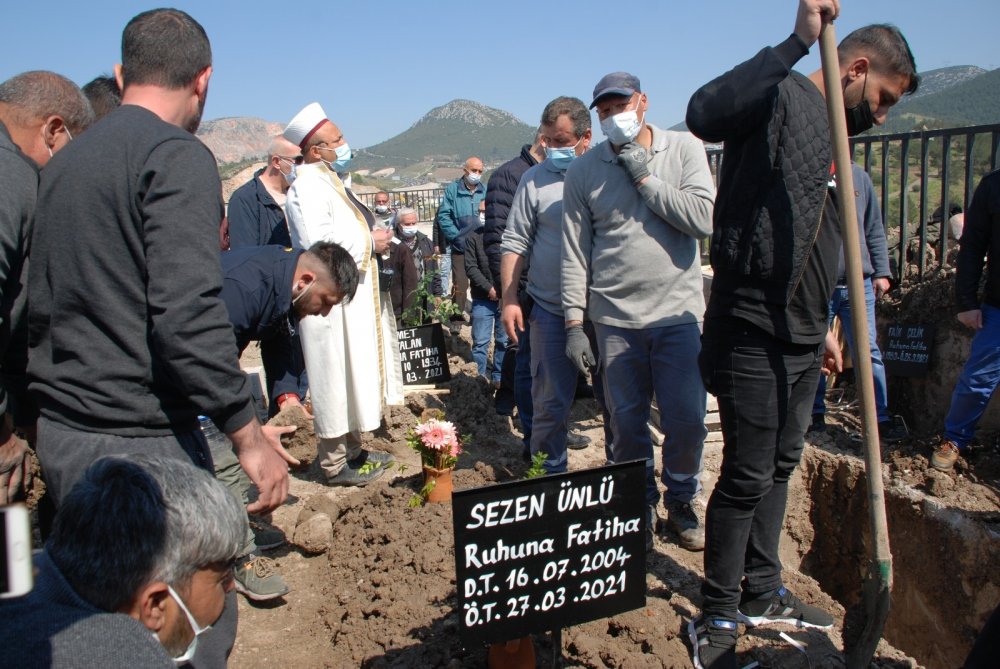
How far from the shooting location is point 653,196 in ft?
11.2

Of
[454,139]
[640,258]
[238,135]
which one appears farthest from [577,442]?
[238,135]

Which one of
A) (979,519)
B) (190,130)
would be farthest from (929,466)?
(190,130)

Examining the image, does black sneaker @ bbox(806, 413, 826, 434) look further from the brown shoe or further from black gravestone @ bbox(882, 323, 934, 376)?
black gravestone @ bbox(882, 323, 934, 376)

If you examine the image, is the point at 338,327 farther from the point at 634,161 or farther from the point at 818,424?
the point at 818,424

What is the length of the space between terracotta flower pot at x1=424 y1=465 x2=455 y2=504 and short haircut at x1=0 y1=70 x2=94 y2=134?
239 cm

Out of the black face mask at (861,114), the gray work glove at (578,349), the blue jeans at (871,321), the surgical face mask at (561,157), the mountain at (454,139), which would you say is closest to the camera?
the black face mask at (861,114)

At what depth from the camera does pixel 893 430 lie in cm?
588

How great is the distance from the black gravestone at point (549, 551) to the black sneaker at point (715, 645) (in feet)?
0.95

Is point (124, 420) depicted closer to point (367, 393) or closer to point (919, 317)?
point (367, 393)

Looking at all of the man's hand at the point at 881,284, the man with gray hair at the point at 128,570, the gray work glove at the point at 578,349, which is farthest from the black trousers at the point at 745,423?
the man's hand at the point at 881,284

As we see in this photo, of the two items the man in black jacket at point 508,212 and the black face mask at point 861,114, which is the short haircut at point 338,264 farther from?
the man in black jacket at point 508,212

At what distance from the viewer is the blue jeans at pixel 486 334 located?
687 cm

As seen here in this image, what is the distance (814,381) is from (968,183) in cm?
471

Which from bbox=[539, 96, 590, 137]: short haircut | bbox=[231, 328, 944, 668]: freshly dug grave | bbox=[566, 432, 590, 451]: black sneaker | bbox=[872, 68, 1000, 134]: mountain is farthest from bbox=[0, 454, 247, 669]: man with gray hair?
bbox=[872, 68, 1000, 134]: mountain
